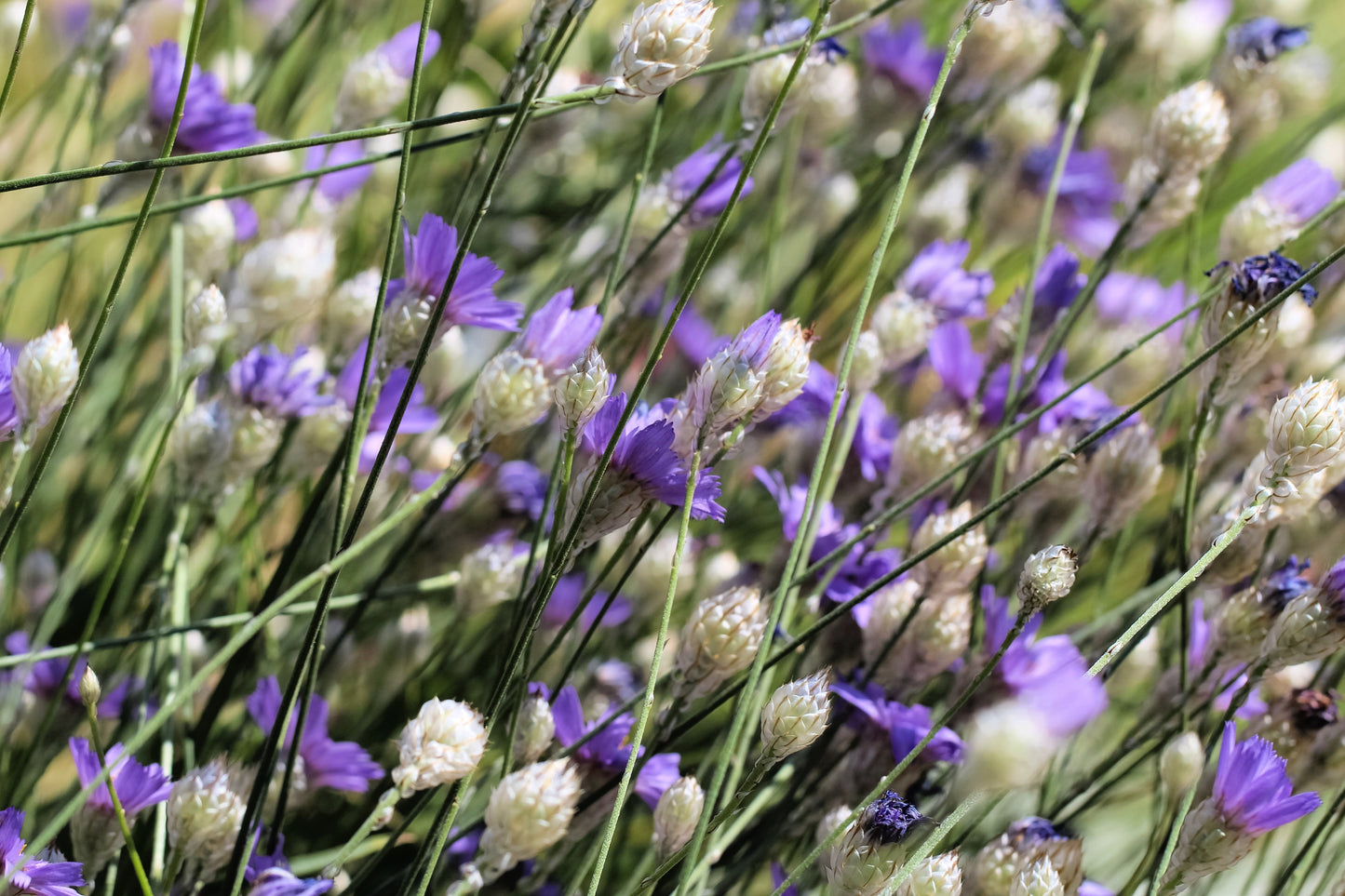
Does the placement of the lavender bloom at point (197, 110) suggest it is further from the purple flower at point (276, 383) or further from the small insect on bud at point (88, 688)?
the small insect on bud at point (88, 688)

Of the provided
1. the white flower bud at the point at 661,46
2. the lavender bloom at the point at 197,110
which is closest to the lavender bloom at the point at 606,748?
the white flower bud at the point at 661,46

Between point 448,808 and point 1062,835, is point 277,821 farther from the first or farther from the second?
point 1062,835

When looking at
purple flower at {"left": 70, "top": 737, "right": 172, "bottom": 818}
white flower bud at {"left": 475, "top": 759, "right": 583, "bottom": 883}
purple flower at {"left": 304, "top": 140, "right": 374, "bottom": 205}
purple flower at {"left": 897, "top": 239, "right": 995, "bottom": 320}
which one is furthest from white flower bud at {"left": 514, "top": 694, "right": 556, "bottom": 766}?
purple flower at {"left": 304, "top": 140, "right": 374, "bottom": 205}

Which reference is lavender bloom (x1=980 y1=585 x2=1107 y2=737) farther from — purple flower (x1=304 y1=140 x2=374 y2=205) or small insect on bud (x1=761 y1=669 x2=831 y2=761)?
purple flower (x1=304 y1=140 x2=374 y2=205)

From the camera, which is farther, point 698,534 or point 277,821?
point 698,534

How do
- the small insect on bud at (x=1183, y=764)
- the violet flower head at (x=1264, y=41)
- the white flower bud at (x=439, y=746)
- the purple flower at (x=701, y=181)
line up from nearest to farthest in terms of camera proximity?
the white flower bud at (x=439, y=746), the small insect on bud at (x=1183, y=764), the purple flower at (x=701, y=181), the violet flower head at (x=1264, y=41)

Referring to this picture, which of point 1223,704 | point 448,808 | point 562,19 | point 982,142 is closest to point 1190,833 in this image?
point 1223,704
